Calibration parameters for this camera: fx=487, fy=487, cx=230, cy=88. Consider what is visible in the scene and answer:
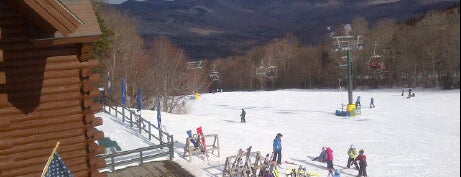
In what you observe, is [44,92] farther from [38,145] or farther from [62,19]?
[62,19]

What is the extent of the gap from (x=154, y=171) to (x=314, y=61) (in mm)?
47304

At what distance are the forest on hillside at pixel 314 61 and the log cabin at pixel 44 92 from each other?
16.6 ft

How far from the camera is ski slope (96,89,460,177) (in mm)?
17172

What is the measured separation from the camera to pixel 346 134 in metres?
25.0

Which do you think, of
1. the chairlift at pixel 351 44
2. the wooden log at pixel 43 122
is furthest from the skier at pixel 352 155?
the chairlift at pixel 351 44

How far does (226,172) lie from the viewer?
16.0 meters

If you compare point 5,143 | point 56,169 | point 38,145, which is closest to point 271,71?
point 38,145

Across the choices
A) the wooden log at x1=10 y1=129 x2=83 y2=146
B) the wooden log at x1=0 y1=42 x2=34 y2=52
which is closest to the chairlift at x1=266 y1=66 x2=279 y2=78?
the wooden log at x1=10 y1=129 x2=83 y2=146

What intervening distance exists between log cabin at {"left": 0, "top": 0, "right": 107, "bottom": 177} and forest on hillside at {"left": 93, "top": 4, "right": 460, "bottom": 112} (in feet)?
16.6

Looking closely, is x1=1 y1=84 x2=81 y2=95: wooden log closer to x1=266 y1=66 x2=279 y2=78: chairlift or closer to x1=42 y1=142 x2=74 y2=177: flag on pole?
x1=42 y1=142 x2=74 y2=177: flag on pole

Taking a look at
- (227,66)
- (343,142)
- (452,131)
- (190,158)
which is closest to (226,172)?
(190,158)

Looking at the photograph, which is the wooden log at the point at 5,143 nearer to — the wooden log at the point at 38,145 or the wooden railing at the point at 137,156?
the wooden log at the point at 38,145

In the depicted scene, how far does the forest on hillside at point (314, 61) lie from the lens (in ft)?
18.7

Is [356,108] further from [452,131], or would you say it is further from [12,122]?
[12,122]
